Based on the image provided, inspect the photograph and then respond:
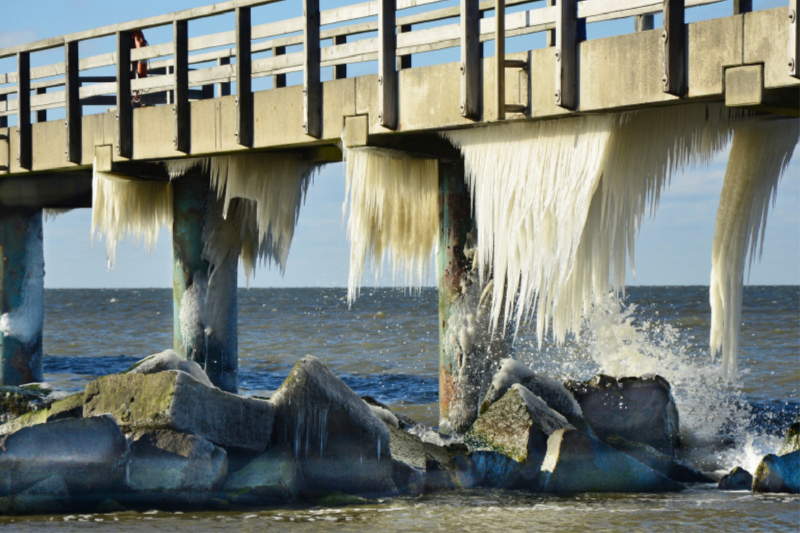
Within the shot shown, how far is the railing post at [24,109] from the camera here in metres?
11.6

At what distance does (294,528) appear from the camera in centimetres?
640

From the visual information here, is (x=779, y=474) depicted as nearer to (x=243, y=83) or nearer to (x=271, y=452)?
(x=271, y=452)

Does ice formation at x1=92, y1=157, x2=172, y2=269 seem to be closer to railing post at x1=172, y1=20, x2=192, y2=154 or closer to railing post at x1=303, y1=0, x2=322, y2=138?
railing post at x1=172, y1=20, x2=192, y2=154

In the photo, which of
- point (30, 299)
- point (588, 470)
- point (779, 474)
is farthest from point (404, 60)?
point (30, 299)

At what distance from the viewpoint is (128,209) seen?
11250 millimetres

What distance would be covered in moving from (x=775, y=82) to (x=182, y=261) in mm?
6994

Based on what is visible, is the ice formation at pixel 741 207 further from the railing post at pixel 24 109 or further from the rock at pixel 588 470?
the railing post at pixel 24 109

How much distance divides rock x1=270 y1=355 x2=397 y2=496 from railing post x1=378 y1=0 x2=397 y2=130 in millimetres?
2430

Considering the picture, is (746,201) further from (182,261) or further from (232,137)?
(182,261)

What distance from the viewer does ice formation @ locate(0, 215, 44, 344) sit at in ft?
41.9

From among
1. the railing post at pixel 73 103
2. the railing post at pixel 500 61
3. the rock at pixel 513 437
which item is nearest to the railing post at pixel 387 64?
the railing post at pixel 500 61

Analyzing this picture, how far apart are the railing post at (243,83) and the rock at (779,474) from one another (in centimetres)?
562

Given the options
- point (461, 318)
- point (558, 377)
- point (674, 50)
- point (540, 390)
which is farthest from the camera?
point (558, 377)

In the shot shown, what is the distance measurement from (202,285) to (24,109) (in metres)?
3.30
